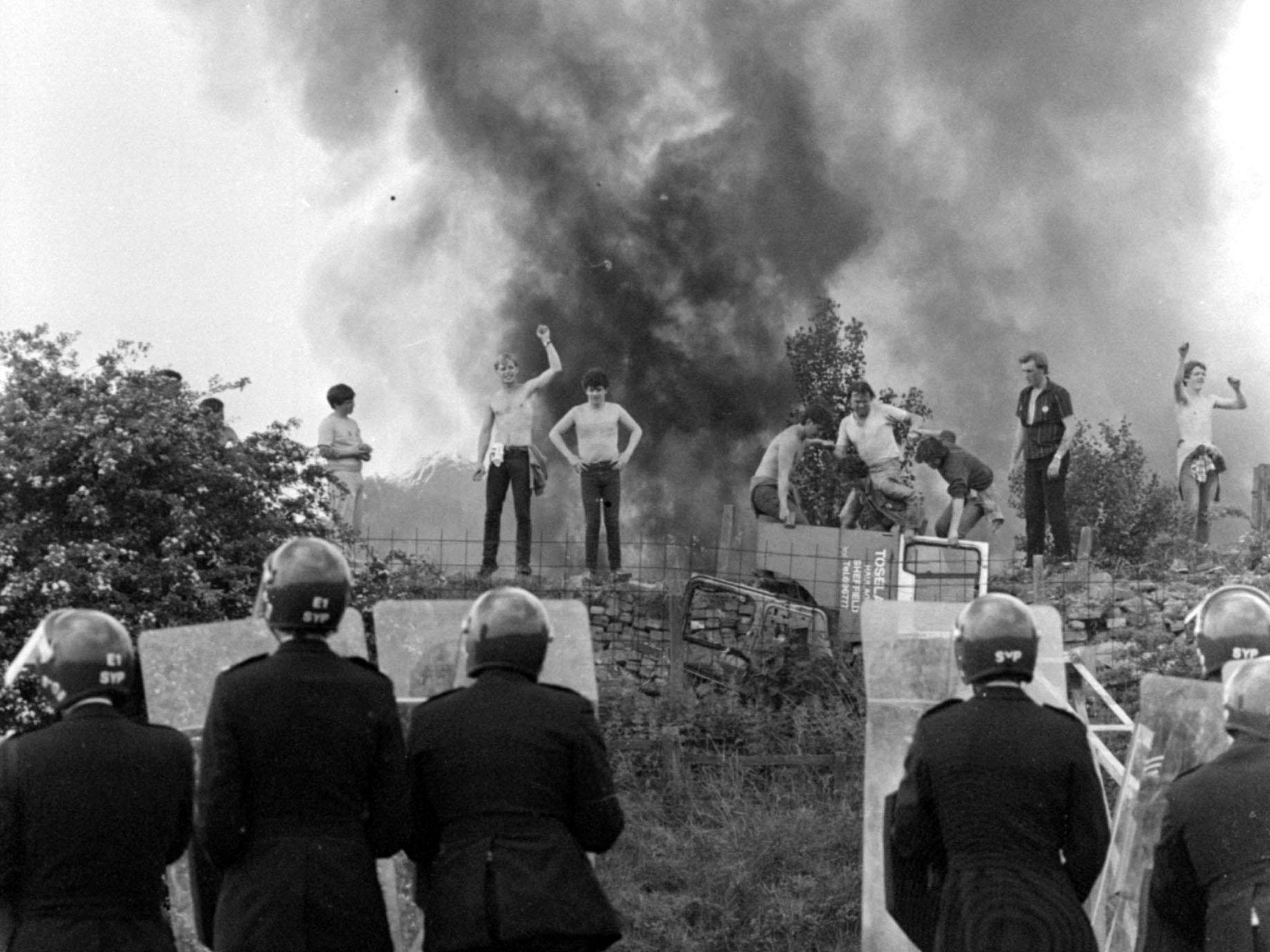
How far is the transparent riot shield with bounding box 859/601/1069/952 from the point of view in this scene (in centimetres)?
668

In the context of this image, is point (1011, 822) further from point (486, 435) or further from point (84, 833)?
point (486, 435)

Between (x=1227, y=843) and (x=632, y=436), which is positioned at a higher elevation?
(x=632, y=436)

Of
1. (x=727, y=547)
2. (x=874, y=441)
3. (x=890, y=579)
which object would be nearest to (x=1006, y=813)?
(x=890, y=579)

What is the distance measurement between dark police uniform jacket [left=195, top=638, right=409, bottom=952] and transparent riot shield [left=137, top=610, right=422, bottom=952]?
3.77 ft

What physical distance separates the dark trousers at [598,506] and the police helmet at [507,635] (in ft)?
28.6

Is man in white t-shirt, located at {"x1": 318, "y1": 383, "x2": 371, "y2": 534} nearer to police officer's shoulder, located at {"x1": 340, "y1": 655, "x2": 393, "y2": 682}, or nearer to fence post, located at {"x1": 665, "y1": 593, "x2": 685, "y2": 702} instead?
fence post, located at {"x1": 665, "y1": 593, "x2": 685, "y2": 702}

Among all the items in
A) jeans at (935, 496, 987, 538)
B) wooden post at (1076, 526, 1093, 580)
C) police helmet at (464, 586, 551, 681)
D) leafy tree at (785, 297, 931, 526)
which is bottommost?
police helmet at (464, 586, 551, 681)

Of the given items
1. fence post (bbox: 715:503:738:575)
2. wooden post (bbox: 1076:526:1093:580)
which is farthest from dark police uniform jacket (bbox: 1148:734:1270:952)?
wooden post (bbox: 1076:526:1093:580)

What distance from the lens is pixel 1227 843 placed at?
5039mm

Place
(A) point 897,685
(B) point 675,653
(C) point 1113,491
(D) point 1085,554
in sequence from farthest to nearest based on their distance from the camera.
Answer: (C) point 1113,491
(D) point 1085,554
(B) point 675,653
(A) point 897,685

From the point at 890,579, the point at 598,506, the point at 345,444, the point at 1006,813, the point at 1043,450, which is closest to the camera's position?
the point at 1006,813

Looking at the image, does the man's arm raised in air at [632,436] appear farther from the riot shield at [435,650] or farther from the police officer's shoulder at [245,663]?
the police officer's shoulder at [245,663]

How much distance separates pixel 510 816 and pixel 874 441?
10227 mm

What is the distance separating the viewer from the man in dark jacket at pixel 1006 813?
4977 mm
